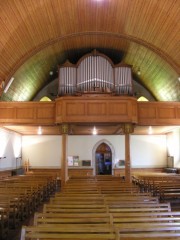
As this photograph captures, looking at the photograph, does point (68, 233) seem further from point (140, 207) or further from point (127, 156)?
point (127, 156)

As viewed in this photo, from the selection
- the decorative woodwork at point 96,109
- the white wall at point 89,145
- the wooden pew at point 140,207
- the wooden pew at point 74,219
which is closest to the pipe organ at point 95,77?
the decorative woodwork at point 96,109

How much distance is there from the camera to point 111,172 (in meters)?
19.2

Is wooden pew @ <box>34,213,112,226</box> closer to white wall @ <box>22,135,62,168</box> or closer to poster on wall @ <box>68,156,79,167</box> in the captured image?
poster on wall @ <box>68,156,79,167</box>

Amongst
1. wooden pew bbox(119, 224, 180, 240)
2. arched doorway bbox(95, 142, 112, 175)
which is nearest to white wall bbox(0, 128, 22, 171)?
arched doorway bbox(95, 142, 112, 175)

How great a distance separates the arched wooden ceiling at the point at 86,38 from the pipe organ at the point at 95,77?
1090mm

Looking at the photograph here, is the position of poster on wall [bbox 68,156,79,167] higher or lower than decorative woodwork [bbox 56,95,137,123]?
lower

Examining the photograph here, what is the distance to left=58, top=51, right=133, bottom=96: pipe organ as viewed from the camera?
13.4 m

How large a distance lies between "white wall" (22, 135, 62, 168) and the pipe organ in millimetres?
6473

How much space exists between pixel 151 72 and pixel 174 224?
11884 millimetres

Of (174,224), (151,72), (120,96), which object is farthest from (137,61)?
(174,224)

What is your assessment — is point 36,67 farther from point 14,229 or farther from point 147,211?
point 147,211

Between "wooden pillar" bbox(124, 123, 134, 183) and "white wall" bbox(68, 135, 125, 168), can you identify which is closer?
"wooden pillar" bbox(124, 123, 134, 183)

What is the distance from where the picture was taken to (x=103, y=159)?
63.6ft

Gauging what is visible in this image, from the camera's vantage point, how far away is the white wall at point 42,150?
18906 mm
